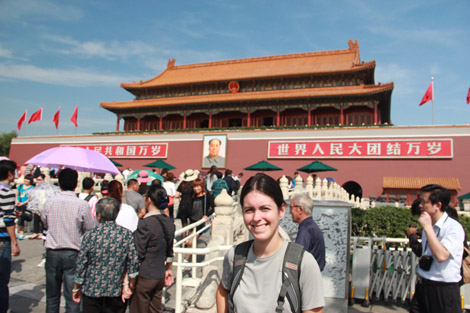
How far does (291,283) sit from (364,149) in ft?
55.6

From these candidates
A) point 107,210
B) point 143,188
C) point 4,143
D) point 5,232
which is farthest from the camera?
point 4,143

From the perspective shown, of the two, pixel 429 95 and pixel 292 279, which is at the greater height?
pixel 429 95

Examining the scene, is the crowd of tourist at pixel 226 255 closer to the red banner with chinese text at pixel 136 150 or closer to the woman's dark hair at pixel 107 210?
the woman's dark hair at pixel 107 210

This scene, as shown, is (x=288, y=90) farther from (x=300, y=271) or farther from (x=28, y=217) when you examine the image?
(x=300, y=271)

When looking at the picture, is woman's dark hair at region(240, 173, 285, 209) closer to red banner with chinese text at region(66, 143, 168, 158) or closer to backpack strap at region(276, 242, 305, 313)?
backpack strap at region(276, 242, 305, 313)

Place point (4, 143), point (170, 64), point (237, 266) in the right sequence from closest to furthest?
point (237, 266), point (170, 64), point (4, 143)

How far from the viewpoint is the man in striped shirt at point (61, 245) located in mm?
3223

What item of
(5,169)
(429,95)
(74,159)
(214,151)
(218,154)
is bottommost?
(5,169)

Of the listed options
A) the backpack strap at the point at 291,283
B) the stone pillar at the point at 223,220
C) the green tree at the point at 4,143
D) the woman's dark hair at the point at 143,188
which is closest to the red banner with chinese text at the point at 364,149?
the woman's dark hair at the point at 143,188

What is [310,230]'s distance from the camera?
285cm

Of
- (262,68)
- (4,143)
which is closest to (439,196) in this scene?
(262,68)

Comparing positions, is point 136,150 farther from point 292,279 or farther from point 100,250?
point 292,279

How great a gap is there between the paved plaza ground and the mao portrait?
14.4 m

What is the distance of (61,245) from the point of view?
3.22 metres
